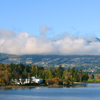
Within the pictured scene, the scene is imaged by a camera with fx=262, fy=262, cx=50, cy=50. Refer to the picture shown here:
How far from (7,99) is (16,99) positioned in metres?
4.13

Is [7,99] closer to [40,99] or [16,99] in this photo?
[16,99]

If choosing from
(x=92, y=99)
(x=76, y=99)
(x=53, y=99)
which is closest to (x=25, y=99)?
(x=53, y=99)

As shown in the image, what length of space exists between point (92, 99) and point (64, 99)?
1326cm

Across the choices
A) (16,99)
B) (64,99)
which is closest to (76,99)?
(64,99)

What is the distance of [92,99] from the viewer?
400ft

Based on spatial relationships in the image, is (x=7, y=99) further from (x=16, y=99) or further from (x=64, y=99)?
(x=64, y=99)

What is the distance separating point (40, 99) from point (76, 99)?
54.5 ft

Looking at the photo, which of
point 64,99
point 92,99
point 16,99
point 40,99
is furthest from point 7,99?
point 92,99

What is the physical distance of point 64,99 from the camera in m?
120

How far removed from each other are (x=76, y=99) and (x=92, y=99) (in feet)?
25.2

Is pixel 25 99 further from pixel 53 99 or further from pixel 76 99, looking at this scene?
pixel 76 99

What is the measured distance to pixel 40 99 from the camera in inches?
4744

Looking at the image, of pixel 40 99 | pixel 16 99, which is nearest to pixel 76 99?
pixel 40 99

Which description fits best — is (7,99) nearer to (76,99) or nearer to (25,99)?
(25,99)
